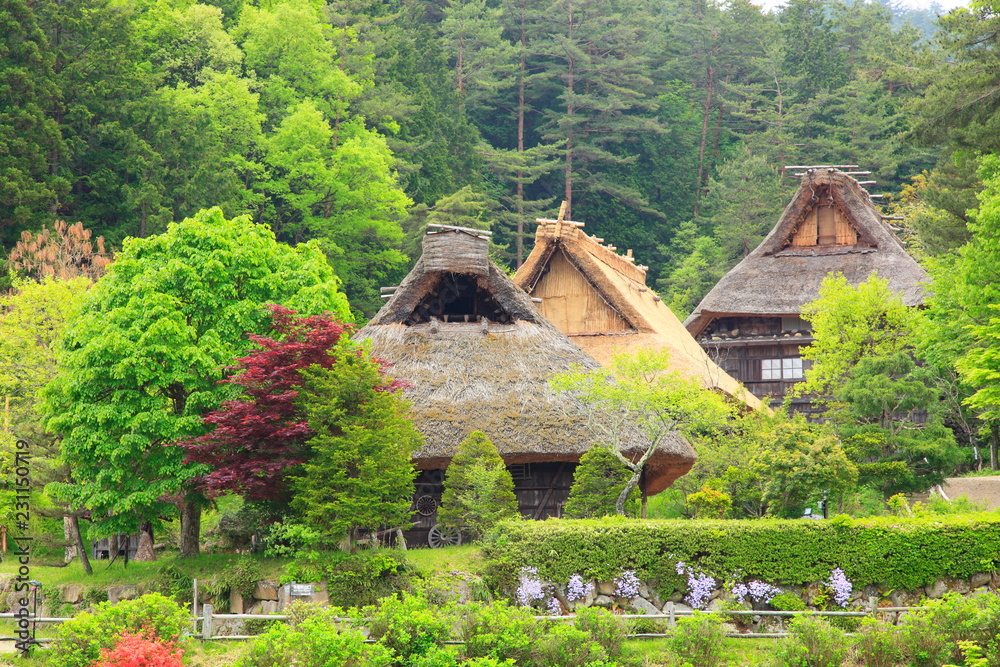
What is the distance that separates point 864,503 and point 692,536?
8471mm

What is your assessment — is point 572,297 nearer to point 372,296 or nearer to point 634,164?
point 372,296

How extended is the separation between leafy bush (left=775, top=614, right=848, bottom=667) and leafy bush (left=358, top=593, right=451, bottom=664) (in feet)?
17.7

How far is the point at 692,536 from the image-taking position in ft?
80.0

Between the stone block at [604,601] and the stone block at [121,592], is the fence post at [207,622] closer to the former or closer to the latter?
the stone block at [121,592]

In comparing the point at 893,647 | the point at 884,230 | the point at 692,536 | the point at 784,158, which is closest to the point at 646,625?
the point at 692,536

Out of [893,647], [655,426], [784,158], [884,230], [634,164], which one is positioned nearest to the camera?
[893,647]

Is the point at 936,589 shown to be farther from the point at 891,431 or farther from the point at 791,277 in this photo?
the point at 791,277

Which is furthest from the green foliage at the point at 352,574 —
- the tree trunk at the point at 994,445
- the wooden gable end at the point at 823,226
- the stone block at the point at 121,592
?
the wooden gable end at the point at 823,226

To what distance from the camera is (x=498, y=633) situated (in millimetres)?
20953

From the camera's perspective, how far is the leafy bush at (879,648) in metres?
20.5

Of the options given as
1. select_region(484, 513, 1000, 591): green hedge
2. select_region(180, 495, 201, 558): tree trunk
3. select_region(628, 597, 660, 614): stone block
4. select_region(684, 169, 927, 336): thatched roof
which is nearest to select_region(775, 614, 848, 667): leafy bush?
select_region(484, 513, 1000, 591): green hedge

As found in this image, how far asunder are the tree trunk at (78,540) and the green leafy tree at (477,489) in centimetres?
769

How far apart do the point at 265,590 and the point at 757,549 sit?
9.39m

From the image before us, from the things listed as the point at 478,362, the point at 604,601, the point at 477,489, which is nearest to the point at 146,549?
the point at 477,489
